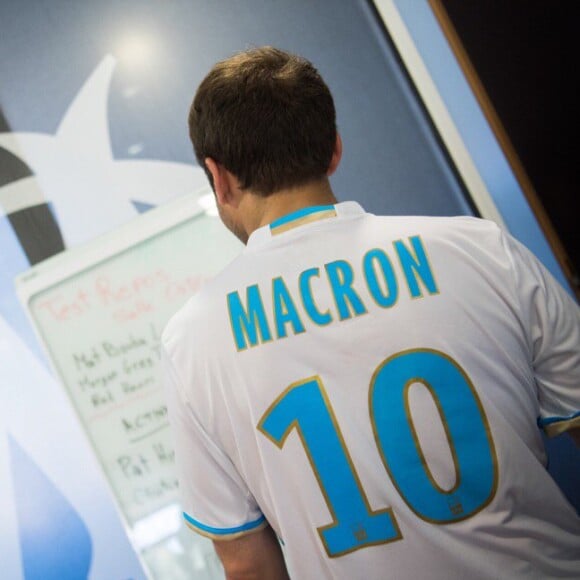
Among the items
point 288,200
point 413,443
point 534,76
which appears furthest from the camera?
point 534,76

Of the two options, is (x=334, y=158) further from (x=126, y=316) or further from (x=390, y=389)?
(x=126, y=316)

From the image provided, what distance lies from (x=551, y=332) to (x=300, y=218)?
1.26 feet

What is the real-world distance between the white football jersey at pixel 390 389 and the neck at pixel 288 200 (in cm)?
2

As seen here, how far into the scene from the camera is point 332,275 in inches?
35.0

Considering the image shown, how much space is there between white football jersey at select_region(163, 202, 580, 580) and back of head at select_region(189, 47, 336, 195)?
78mm

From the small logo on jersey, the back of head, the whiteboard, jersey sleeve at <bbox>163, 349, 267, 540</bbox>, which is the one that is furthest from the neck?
the whiteboard

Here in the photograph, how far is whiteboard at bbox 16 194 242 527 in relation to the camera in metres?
1.83

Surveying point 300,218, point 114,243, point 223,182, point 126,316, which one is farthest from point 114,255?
point 300,218

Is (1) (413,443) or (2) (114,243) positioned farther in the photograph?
(2) (114,243)

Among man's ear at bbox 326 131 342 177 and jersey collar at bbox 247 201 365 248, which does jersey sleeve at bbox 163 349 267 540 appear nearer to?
jersey collar at bbox 247 201 365 248

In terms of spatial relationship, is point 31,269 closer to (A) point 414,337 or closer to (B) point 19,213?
(B) point 19,213

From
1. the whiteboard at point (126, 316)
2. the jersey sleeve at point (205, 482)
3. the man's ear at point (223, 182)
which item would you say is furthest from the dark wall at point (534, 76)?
the jersey sleeve at point (205, 482)

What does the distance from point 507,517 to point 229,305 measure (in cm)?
47

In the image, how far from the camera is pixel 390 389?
839 millimetres
